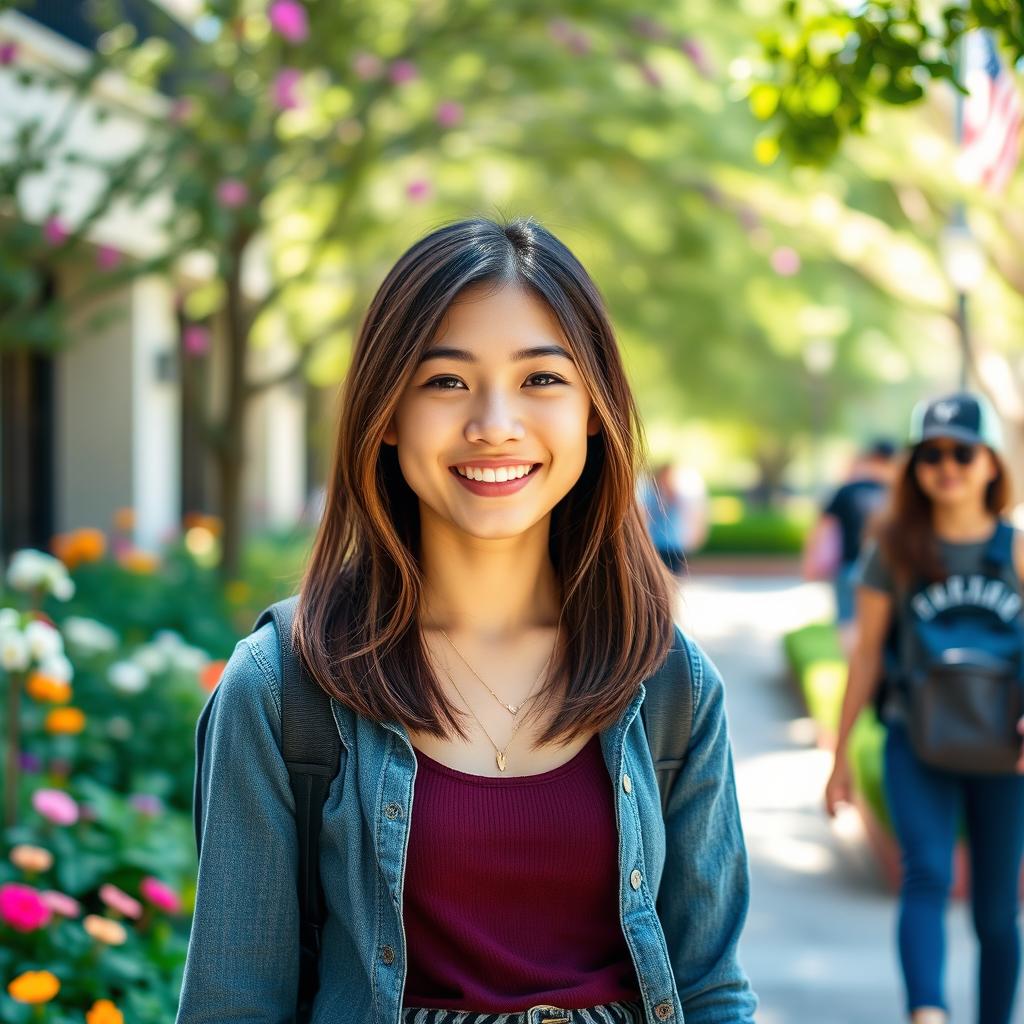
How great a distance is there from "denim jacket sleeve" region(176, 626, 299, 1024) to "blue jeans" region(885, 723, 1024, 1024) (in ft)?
8.69

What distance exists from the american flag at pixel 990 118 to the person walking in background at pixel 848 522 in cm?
320

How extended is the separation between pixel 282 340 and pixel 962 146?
34.5 feet

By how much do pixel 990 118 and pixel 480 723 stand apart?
4552 mm

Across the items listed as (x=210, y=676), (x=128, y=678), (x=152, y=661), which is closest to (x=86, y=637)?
(x=152, y=661)

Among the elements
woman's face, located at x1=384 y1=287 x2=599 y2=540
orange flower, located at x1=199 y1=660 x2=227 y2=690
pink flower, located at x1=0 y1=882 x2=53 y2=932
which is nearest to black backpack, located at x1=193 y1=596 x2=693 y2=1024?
woman's face, located at x1=384 y1=287 x2=599 y2=540

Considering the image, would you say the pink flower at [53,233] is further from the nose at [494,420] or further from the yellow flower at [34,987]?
the nose at [494,420]

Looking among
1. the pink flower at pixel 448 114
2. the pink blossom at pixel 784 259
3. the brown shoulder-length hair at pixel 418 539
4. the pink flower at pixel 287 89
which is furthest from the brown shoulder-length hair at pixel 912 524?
the pink blossom at pixel 784 259

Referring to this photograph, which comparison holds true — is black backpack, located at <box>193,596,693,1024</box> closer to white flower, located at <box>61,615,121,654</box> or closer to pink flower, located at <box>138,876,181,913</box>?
pink flower, located at <box>138,876,181,913</box>

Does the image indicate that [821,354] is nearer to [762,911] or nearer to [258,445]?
[258,445]

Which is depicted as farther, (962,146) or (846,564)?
(846,564)

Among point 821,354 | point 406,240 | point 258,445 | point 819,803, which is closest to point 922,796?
point 819,803

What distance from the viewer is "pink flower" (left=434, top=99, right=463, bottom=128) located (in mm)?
9961

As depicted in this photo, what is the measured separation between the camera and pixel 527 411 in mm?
1950

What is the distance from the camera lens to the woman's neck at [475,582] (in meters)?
2.10
